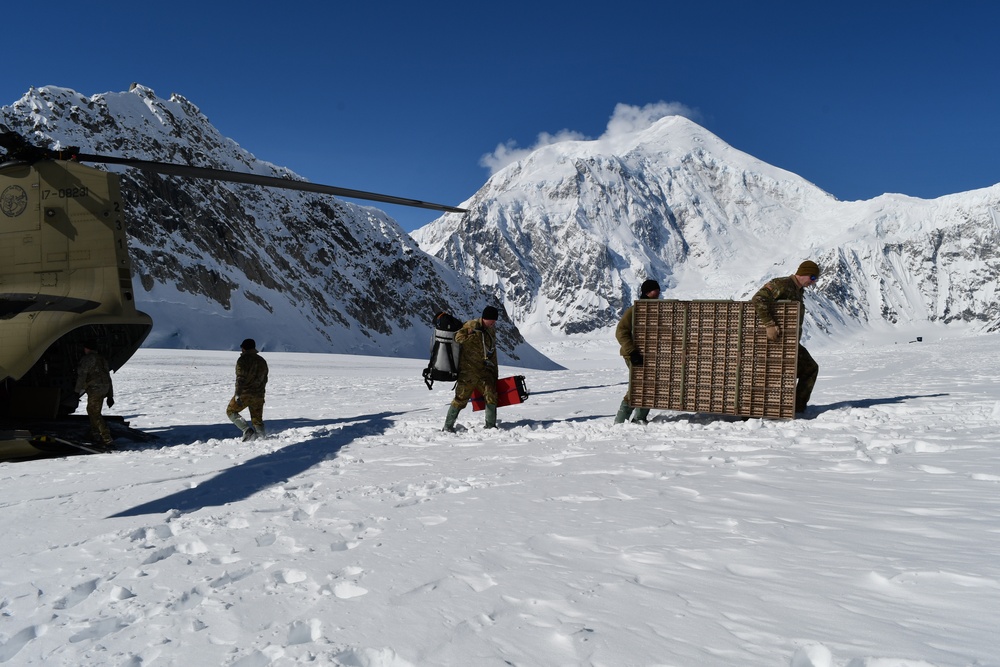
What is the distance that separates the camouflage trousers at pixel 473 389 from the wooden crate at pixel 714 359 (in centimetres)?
213

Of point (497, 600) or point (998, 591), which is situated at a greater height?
point (998, 591)

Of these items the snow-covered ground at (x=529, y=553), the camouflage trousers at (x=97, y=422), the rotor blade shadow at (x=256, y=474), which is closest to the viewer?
the snow-covered ground at (x=529, y=553)

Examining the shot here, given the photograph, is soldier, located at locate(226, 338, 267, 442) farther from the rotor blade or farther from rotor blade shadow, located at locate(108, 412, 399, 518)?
the rotor blade

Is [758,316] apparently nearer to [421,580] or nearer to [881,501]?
[881,501]

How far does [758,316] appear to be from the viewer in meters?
8.77

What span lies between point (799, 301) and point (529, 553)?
6.76m

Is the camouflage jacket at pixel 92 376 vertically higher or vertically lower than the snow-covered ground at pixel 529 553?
higher

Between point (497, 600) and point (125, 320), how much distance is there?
325 inches

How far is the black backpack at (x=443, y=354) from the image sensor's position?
9.16 m

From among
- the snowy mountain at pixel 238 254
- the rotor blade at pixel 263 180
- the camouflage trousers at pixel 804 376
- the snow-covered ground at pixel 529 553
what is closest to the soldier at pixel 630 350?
the snow-covered ground at pixel 529 553

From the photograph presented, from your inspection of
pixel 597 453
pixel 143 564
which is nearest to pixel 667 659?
pixel 143 564

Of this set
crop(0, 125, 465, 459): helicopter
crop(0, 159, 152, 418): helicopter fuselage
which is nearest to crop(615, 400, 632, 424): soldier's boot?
crop(0, 125, 465, 459): helicopter

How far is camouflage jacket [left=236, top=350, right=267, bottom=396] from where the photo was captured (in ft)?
31.4

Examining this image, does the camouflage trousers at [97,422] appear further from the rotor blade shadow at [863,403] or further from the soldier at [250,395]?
the rotor blade shadow at [863,403]
